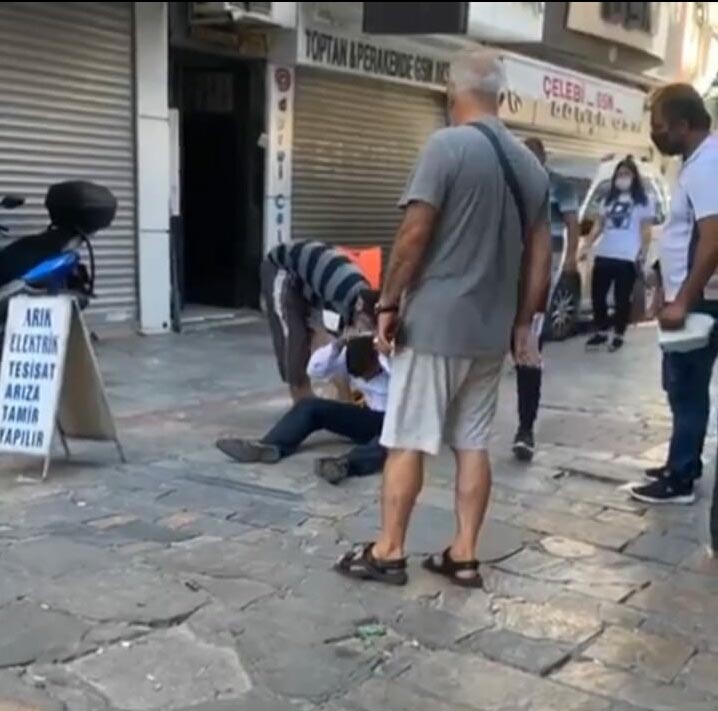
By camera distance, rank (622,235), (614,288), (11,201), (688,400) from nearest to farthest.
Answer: (688,400), (11,201), (622,235), (614,288)

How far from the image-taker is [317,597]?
11.5 feet

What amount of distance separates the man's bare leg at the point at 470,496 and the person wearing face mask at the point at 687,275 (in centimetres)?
104

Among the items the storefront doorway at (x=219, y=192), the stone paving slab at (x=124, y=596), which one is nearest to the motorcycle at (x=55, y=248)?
the stone paving slab at (x=124, y=596)

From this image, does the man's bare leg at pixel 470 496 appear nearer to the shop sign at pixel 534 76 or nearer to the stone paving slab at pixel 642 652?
the stone paving slab at pixel 642 652

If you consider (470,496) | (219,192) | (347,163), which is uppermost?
(347,163)

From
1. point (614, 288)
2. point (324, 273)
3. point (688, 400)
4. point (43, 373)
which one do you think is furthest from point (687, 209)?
point (614, 288)

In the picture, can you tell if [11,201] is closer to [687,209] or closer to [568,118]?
[687,209]

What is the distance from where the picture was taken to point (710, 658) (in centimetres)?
319

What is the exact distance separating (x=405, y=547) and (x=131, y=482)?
1438 mm

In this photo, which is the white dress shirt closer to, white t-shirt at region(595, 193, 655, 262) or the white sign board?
the white sign board

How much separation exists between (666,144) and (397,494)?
1.77 metres

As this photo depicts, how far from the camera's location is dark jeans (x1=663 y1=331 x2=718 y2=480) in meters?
4.51

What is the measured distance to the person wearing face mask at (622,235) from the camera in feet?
31.8

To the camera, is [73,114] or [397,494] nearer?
[397,494]
